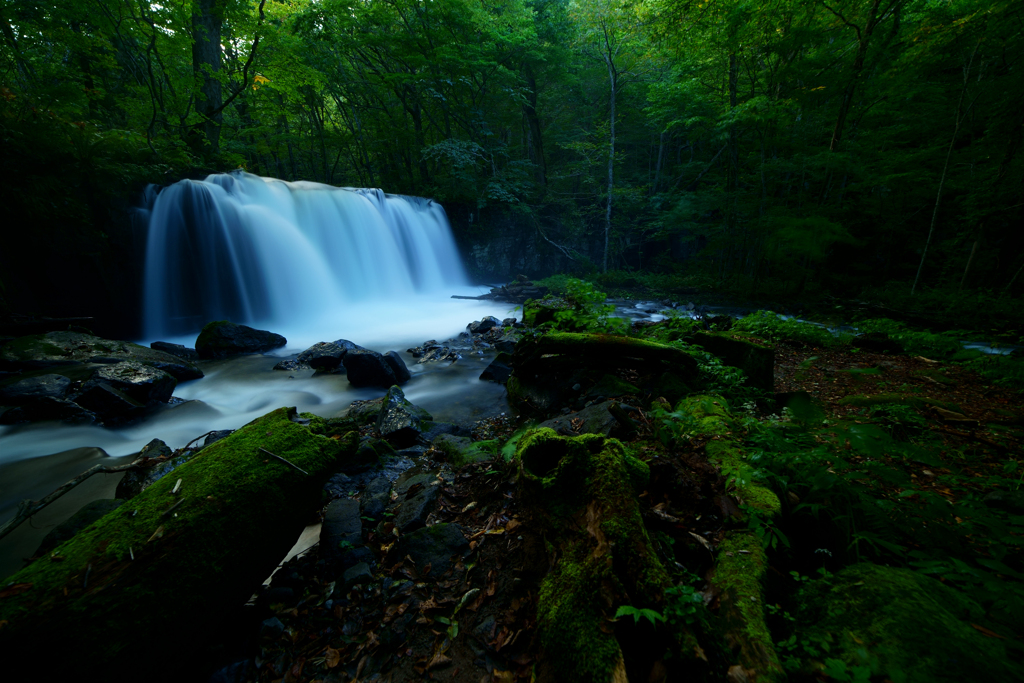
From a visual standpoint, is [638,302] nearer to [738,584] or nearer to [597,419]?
[597,419]

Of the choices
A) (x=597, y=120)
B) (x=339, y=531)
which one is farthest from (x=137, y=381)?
(x=597, y=120)

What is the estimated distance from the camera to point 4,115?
27.6 ft

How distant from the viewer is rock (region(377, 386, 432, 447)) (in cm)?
482

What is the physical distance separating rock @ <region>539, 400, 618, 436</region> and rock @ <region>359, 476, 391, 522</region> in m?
1.59

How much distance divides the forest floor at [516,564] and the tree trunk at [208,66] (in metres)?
17.7

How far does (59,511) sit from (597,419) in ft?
17.6

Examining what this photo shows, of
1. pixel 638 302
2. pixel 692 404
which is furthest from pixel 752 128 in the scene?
pixel 692 404

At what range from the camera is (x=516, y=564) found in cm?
221

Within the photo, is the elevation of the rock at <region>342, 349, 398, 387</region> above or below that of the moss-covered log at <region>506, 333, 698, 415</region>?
below

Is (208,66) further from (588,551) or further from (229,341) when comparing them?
(588,551)

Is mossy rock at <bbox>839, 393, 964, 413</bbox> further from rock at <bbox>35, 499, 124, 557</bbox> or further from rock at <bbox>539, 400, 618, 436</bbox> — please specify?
rock at <bbox>35, 499, 124, 557</bbox>

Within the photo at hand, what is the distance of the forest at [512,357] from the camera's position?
1651 millimetres

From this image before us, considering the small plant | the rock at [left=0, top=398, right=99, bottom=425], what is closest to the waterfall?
the rock at [left=0, top=398, right=99, bottom=425]

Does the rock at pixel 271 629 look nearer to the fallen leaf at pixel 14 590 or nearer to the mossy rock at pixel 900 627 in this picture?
the fallen leaf at pixel 14 590
